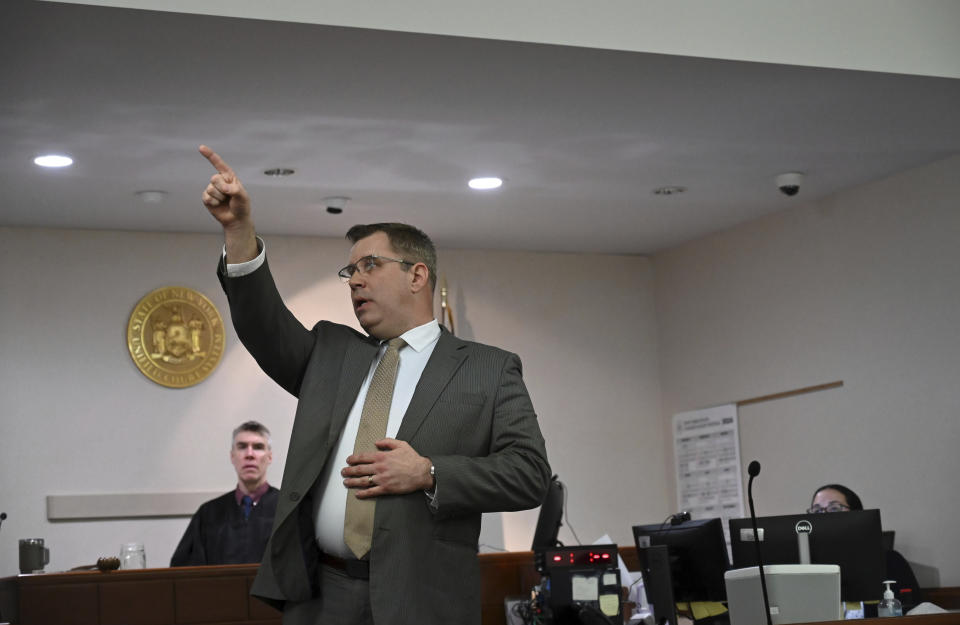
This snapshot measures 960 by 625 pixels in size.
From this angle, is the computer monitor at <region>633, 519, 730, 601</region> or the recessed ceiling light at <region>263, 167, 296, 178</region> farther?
the recessed ceiling light at <region>263, 167, 296, 178</region>

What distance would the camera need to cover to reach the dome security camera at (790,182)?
5.59 metres

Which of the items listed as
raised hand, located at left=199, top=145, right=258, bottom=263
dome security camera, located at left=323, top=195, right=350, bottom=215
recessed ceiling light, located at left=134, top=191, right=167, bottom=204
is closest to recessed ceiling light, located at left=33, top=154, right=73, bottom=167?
recessed ceiling light, located at left=134, top=191, right=167, bottom=204

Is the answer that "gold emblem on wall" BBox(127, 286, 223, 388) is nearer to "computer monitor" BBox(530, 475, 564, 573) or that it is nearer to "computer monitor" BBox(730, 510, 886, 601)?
"computer monitor" BBox(530, 475, 564, 573)

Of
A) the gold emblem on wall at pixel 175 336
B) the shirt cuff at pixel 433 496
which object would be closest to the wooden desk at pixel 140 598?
the shirt cuff at pixel 433 496

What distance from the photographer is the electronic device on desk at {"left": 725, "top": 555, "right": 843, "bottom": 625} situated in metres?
2.81

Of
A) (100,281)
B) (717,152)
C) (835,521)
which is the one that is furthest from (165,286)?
(835,521)

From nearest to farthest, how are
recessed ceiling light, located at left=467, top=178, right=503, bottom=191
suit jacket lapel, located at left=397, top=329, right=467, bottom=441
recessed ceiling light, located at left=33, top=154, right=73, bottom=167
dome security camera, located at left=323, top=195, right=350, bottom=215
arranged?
suit jacket lapel, located at left=397, top=329, right=467, bottom=441, recessed ceiling light, located at left=33, top=154, right=73, bottom=167, recessed ceiling light, located at left=467, top=178, right=503, bottom=191, dome security camera, located at left=323, top=195, right=350, bottom=215

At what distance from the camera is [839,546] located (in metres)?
3.43

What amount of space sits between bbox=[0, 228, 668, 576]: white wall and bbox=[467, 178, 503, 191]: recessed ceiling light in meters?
1.36

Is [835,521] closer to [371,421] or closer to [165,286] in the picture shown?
[371,421]

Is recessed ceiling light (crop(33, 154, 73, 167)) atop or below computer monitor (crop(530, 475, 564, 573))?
atop

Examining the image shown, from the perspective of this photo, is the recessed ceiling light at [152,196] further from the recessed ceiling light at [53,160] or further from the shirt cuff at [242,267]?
the shirt cuff at [242,267]

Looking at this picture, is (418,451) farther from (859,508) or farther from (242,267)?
(859,508)

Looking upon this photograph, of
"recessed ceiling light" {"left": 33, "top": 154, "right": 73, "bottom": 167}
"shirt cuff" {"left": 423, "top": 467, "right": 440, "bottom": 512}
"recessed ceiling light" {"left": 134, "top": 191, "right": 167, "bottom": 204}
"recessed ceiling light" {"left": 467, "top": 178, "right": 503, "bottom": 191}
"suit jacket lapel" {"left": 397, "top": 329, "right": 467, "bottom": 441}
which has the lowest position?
"shirt cuff" {"left": 423, "top": 467, "right": 440, "bottom": 512}
